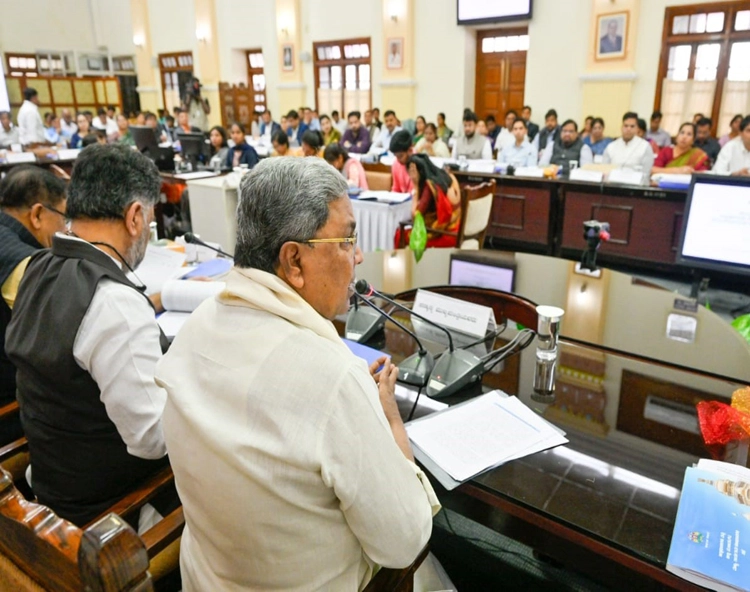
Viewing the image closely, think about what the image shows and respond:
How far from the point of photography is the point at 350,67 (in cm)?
959

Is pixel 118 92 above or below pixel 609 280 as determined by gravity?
above

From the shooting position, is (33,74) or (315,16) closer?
(315,16)

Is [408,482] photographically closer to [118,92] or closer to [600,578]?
[600,578]

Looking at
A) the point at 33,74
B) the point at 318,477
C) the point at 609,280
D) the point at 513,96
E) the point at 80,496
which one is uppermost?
the point at 33,74

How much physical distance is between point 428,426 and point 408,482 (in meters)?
0.33

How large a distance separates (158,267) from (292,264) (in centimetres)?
146

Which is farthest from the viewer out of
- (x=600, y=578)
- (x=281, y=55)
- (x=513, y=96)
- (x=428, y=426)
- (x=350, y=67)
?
(x=281, y=55)

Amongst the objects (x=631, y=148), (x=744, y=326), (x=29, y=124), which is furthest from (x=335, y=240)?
(x=29, y=124)

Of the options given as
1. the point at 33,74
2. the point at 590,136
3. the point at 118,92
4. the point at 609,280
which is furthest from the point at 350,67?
the point at 609,280

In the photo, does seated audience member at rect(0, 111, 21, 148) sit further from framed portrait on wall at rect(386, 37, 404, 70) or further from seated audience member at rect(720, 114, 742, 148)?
seated audience member at rect(720, 114, 742, 148)

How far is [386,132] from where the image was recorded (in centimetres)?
820

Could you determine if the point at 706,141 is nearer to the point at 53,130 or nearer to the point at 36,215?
the point at 36,215

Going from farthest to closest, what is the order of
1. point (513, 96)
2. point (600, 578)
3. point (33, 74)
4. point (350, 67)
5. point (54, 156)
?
1. point (33, 74)
2. point (350, 67)
3. point (513, 96)
4. point (54, 156)
5. point (600, 578)

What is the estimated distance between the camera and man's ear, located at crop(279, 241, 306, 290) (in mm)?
786
